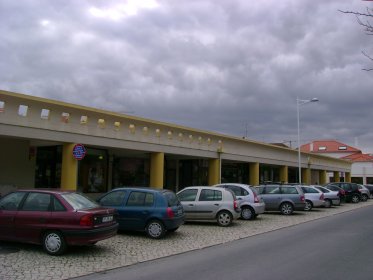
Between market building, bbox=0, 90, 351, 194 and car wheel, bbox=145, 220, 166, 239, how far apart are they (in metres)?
3.91

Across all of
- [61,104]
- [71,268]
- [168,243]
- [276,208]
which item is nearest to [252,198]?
[276,208]

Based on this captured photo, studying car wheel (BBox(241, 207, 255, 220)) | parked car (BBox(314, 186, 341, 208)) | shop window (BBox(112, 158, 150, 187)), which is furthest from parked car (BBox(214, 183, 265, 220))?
parked car (BBox(314, 186, 341, 208))

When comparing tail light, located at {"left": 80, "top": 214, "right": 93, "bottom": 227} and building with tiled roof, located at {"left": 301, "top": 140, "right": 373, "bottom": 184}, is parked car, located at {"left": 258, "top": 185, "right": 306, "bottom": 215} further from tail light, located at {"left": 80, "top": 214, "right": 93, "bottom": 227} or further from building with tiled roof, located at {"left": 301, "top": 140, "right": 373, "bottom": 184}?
building with tiled roof, located at {"left": 301, "top": 140, "right": 373, "bottom": 184}

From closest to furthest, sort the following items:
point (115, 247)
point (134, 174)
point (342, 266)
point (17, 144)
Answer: point (342, 266) < point (115, 247) < point (17, 144) < point (134, 174)

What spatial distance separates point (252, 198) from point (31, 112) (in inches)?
375

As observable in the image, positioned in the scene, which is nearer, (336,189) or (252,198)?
(252,198)

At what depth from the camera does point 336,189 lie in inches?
1276

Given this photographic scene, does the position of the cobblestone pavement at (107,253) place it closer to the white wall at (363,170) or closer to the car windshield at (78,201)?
the car windshield at (78,201)

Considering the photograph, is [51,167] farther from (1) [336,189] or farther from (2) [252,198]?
(1) [336,189]

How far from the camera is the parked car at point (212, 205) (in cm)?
1650

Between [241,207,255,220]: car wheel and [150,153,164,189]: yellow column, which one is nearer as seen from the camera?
[241,207,255,220]: car wheel

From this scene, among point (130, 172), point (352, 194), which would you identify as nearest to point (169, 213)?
point (130, 172)

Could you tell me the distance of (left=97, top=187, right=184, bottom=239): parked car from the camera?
42.8 ft

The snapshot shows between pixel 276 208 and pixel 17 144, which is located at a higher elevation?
pixel 17 144
